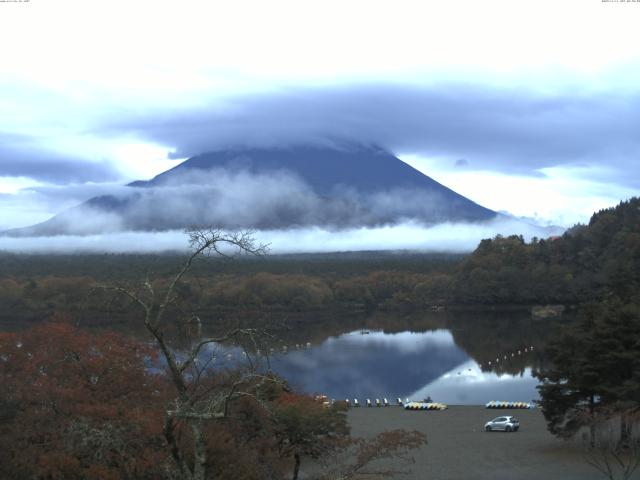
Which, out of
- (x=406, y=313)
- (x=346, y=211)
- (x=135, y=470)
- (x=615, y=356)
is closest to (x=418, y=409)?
(x=615, y=356)

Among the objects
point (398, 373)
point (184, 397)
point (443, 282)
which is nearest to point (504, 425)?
point (184, 397)

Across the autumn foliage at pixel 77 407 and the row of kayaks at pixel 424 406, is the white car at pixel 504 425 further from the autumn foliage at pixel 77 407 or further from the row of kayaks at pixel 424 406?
the autumn foliage at pixel 77 407

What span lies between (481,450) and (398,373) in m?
20.8

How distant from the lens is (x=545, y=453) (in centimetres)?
1603

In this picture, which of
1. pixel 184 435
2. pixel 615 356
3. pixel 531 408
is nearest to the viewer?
pixel 184 435

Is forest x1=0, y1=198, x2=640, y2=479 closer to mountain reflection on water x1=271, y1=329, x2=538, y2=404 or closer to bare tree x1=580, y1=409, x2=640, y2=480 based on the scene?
bare tree x1=580, y1=409, x2=640, y2=480

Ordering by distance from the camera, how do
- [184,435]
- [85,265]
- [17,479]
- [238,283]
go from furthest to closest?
1. [85,265]
2. [238,283]
3. [17,479]
4. [184,435]

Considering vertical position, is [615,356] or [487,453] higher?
[615,356]

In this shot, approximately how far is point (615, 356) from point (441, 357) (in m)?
27.7

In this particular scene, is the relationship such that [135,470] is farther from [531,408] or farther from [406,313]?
[406,313]

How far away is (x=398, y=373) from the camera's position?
1467 inches

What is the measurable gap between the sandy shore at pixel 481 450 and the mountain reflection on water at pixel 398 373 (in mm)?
4067

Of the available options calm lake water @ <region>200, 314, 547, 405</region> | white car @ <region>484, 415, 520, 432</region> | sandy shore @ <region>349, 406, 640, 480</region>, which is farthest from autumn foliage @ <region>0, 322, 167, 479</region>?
calm lake water @ <region>200, 314, 547, 405</region>

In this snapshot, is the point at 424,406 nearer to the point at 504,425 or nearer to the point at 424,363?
the point at 504,425
